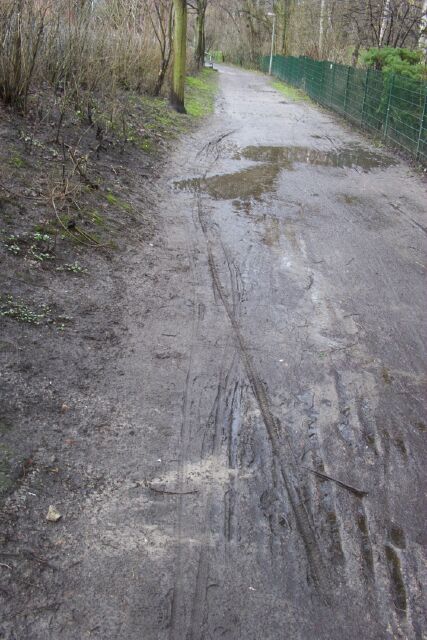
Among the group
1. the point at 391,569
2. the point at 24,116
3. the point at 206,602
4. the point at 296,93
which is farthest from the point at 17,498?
the point at 296,93

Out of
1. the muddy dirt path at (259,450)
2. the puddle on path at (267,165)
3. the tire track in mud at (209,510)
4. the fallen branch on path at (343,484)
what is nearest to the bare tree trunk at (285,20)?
the puddle on path at (267,165)

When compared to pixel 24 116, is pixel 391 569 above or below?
below

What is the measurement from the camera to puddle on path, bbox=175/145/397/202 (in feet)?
34.8

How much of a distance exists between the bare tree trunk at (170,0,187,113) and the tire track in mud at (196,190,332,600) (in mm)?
13210

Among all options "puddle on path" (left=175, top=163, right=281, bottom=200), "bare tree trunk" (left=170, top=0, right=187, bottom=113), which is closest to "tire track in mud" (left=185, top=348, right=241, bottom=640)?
"puddle on path" (left=175, top=163, right=281, bottom=200)

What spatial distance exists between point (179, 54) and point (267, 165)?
6.73 m

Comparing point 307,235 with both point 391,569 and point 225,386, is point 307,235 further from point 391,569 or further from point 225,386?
point 391,569

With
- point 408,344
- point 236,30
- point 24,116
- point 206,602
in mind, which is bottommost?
point 206,602

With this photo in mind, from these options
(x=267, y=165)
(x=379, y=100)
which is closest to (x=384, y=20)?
(x=379, y=100)

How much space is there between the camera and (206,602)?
295 centimetres

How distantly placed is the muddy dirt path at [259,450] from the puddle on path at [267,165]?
2.38 meters

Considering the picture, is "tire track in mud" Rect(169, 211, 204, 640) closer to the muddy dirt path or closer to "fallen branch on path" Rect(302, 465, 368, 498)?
the muddy dirt path

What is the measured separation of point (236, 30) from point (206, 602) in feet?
228

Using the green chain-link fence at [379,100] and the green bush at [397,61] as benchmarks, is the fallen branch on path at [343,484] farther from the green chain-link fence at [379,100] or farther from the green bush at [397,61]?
the green bush at [397,61]
